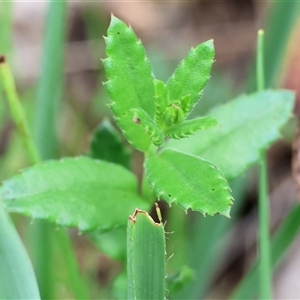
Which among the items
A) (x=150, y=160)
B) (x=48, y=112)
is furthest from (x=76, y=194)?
(x=48, y=112)

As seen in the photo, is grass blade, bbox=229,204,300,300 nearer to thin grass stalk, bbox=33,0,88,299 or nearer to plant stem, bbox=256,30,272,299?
plant stem, bbox=256,30,272,299

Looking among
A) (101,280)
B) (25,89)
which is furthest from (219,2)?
(101,280)

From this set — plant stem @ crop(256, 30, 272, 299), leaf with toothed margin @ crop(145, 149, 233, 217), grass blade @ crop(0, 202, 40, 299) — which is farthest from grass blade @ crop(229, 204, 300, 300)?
grass blade @ crop(0, 202, 40, 299)

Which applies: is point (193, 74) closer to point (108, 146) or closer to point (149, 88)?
point (149, 88)

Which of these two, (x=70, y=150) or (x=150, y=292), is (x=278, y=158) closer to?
(x=70, y=150)

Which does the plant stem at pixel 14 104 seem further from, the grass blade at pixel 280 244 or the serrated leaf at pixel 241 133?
the grass blade at pixel 280 244

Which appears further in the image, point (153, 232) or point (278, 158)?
point (278, 158)
